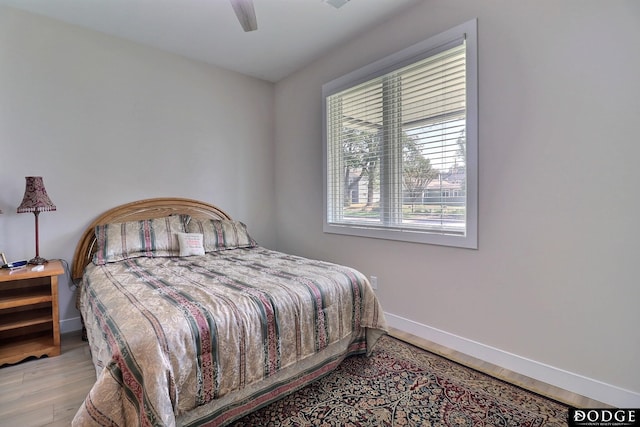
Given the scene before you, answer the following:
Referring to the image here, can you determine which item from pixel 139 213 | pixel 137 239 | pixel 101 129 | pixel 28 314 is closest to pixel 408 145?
pixel 137 239

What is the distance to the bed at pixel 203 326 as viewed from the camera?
1223 millimetres

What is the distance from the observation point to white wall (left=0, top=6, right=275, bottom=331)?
8.56ft

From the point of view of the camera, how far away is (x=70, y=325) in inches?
112

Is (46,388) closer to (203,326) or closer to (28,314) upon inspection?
(28,314)

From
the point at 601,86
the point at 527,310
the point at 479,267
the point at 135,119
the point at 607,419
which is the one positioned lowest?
the point at 607,419

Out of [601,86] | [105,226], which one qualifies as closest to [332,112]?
[601,86]

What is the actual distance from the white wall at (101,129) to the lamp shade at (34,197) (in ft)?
0.85

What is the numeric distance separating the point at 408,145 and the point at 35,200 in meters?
3.10

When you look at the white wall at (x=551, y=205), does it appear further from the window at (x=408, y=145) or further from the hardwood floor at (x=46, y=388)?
the hardwood floor at (x=46, y=388)

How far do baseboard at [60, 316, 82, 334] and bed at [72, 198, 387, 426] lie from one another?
1.34 ft

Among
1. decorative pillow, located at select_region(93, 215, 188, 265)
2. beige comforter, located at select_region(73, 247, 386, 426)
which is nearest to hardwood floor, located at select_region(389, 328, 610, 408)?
beige comforter, located at select_region(73, 247, 386, 426)

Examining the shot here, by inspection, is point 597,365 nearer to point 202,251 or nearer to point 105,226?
point 202,251

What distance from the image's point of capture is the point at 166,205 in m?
3.33

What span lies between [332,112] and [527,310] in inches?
101
